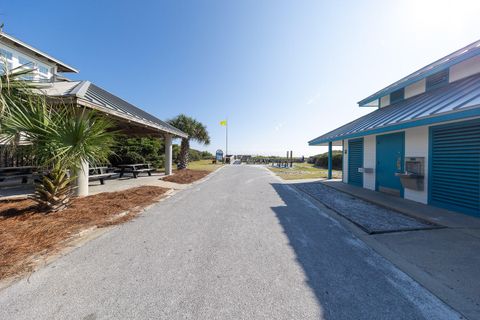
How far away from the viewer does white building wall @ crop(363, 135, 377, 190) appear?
32.2ft

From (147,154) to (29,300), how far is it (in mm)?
17895

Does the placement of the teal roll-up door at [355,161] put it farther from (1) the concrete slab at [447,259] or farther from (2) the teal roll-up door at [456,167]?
(1) the concrete slab at [447,259]

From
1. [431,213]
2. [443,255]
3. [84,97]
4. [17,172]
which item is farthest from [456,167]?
[17,172]

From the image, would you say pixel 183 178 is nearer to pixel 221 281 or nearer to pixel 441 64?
pixel 221 281

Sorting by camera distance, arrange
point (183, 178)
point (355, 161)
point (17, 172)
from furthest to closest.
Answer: point (183, 178)
point (355, 161)
point (17, 172)

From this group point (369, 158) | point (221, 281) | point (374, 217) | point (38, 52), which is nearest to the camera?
point (221, 281)

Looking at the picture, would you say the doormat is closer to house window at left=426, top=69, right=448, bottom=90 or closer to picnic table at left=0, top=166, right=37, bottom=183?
house window at left=426, top=69, right=448, bottom=90

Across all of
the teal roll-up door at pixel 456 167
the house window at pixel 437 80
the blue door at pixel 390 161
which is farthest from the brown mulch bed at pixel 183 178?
the house window at pixel 437 80

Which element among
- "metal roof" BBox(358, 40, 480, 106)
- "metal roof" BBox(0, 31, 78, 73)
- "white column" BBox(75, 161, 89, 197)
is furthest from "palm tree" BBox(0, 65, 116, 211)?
"metal roof" BBox(0, 31, 78, 73)

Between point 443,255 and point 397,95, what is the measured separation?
9.20m

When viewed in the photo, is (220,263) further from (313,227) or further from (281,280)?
(313,227)

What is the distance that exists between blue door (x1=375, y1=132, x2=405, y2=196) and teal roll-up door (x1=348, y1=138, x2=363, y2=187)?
4.75 feet

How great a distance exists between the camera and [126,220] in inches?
203

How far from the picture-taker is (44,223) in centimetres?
439
